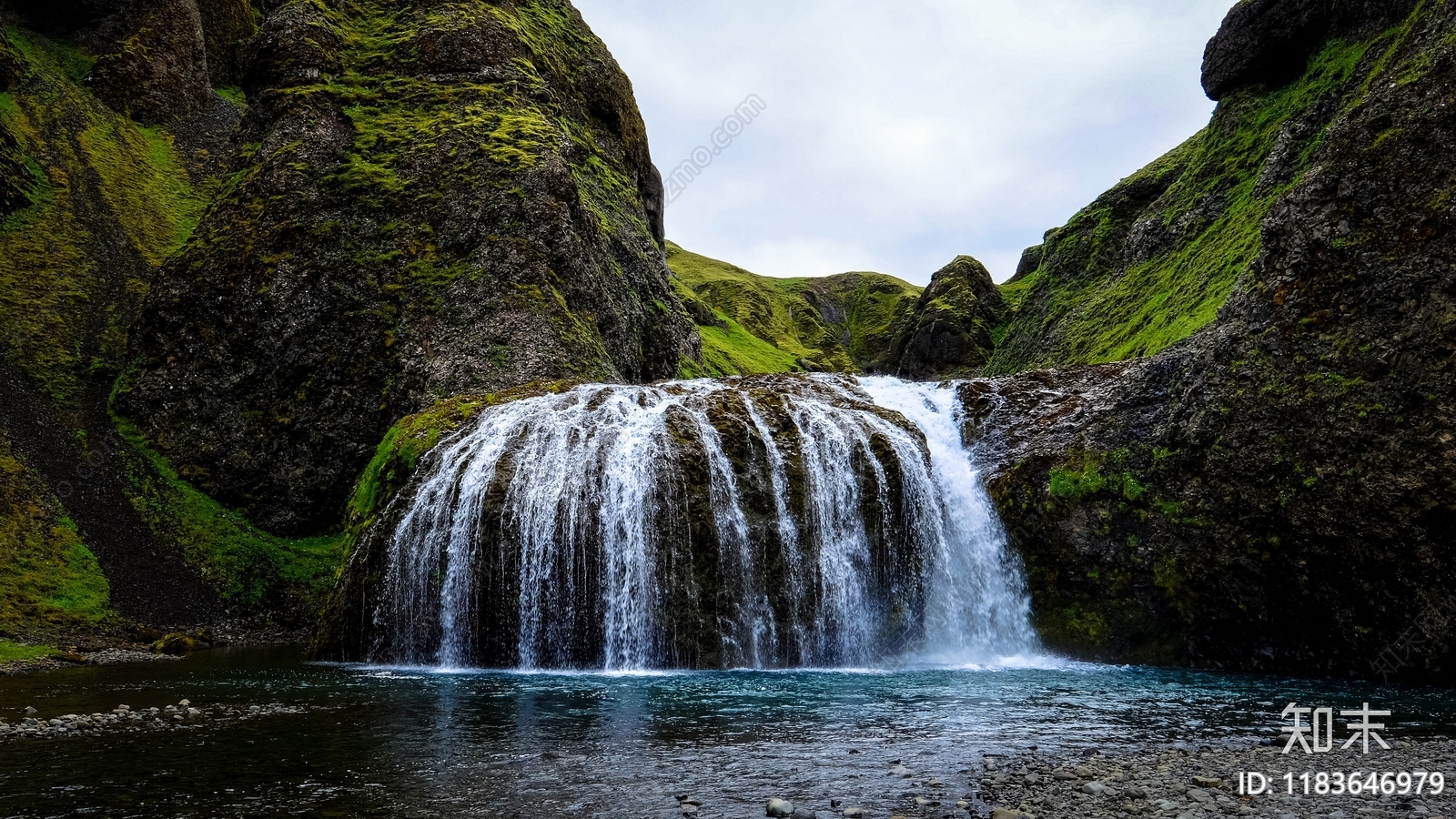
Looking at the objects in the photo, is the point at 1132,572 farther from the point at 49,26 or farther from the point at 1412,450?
the point at 49,26

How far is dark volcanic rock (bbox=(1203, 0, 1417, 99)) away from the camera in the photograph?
45.3m

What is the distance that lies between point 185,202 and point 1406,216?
66416 mm

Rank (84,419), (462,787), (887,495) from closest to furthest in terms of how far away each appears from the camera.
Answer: (462,787), (887,495), (84,419)

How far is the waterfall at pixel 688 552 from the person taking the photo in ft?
72.7

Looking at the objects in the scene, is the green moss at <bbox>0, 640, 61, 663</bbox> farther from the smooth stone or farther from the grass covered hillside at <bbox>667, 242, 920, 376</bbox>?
the grass covered hillside at <bbox>667, 242, 920, 376</bbox>

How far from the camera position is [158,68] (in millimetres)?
63500

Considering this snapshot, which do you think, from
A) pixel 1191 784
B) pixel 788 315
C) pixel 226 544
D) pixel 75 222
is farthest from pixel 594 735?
pixel 788 315

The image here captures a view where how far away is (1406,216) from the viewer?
60.7 feet

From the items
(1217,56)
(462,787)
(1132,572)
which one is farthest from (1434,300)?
(1217,56)

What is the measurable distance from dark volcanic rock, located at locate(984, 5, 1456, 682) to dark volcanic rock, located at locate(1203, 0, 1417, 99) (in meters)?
27.5

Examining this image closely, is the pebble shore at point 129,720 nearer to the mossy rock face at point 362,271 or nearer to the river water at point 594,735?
the river water at point 594,735

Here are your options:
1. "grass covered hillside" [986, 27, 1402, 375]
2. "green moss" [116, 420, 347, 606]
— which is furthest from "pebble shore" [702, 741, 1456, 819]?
"green moss" [116, 420, 347, 606]

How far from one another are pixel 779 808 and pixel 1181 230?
185 ft

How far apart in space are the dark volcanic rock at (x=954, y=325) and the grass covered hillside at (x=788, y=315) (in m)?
14.1
